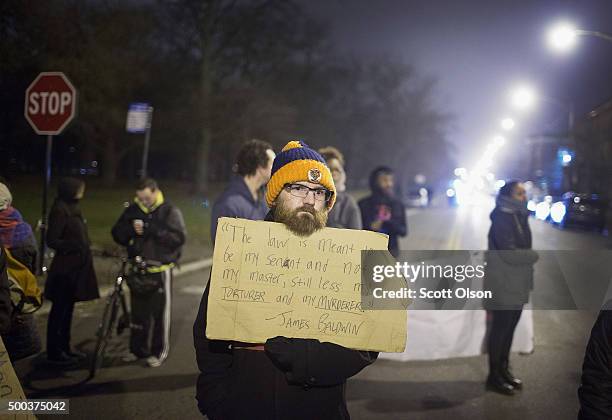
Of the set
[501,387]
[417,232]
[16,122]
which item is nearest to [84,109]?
[16,122]

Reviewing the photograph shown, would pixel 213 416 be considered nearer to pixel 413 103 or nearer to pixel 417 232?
pixel 417 232

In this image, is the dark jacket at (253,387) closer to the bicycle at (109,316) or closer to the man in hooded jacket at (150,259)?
the bicycle at (109,316)

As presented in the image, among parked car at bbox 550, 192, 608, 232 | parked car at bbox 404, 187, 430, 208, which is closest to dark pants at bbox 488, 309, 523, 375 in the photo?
parked car at bbox 550, 192, 608, 232

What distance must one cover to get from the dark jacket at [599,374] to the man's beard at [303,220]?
1230mm

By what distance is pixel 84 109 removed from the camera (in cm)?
2264

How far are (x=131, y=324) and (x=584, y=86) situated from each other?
57.4 m

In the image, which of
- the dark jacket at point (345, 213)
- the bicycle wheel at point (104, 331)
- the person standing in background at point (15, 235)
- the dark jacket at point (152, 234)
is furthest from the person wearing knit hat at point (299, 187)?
the bicycle wheel at point (104, 331)

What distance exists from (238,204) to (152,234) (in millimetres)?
1926

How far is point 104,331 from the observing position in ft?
18.0

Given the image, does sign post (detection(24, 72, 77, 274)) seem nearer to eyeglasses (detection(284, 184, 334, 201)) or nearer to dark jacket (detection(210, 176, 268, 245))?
dark jacket (detection(210, 176, 268, 245))

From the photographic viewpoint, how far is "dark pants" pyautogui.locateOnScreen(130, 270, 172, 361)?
5754 millimetres

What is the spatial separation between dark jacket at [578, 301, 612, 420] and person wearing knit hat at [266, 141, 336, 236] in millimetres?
1226

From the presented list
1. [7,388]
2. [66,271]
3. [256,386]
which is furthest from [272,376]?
[66,271]

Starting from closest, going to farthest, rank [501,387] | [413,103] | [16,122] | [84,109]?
[501,387] → [16,122] → [84,109] → [413,103]
